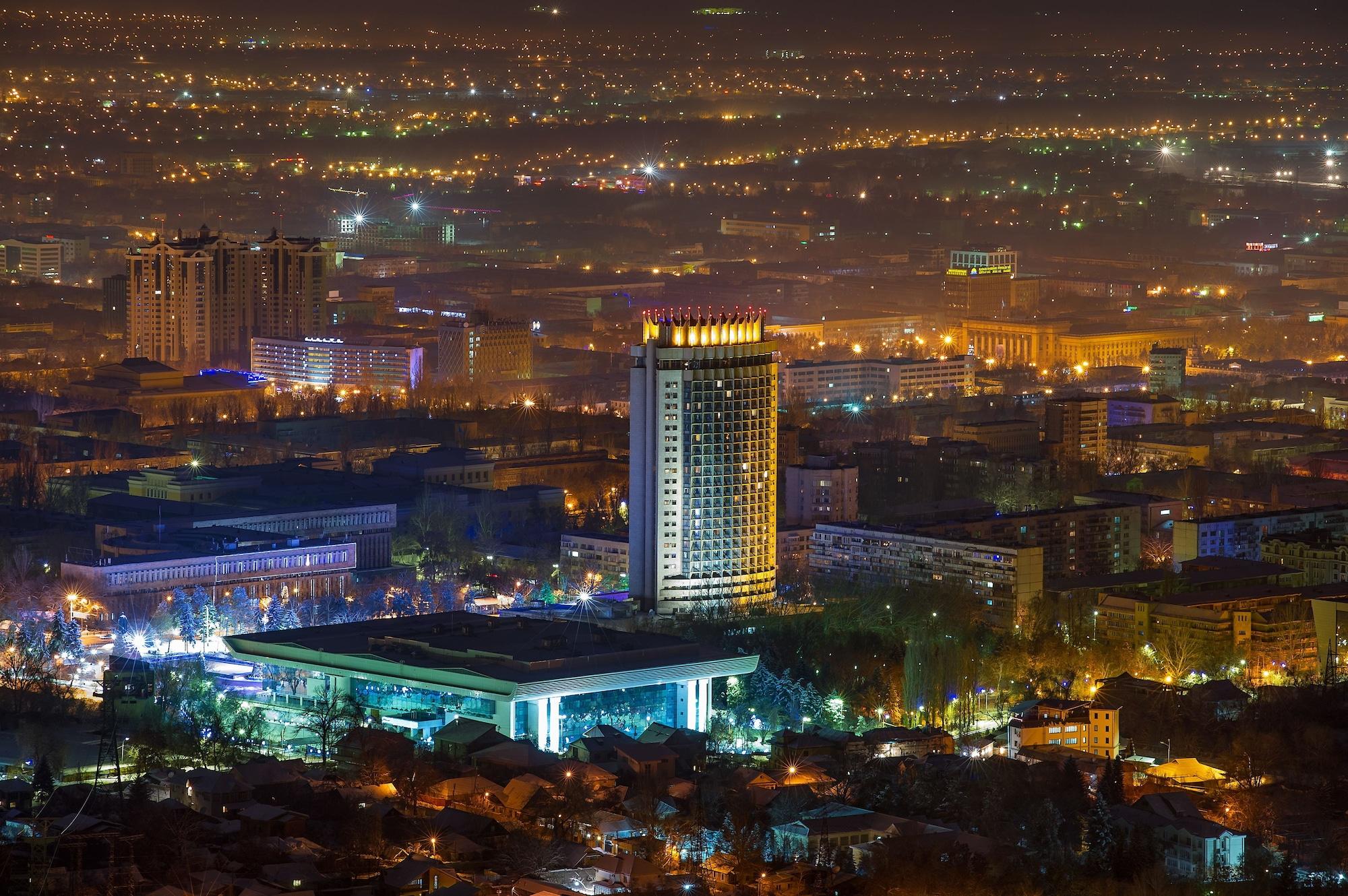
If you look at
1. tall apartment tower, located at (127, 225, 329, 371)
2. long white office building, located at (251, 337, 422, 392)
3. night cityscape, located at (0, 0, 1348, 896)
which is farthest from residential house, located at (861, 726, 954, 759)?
tall apartment tower, located at (127, 225, 329, 371)

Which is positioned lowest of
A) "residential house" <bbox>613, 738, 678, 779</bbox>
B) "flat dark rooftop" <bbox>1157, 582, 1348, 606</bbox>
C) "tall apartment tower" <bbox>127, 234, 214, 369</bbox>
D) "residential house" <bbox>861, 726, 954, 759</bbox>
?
"residential house" <bbox>861, 726, 954, 759</bbox>

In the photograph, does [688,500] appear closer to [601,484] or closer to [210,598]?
[210,598]

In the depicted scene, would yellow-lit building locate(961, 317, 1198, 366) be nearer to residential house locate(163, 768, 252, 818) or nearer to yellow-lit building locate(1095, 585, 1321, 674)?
yellow-lit building locate(1095, 585, 1321, 674)

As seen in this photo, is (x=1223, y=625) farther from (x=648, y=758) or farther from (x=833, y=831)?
(x=833, y=831)

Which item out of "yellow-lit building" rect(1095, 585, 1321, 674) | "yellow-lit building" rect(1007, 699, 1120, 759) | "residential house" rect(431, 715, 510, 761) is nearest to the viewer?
"residential house" rect(431, 715, 510, 761)

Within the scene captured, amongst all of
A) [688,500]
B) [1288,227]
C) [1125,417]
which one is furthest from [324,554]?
[1288,227]

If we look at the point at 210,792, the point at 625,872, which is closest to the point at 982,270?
the point at 210,792

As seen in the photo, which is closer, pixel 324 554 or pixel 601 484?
pixel 324 554
